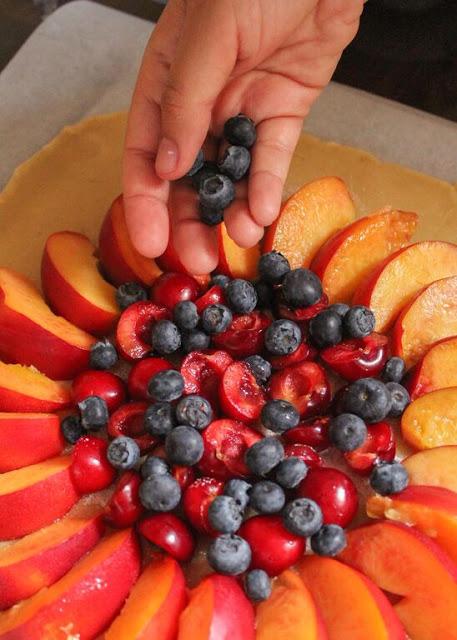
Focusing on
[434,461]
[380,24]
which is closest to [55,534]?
[434,461]

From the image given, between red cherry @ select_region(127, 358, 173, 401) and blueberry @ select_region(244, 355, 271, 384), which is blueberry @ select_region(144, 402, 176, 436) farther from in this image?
blueberry @ select_region(244, 355, 271, 384)

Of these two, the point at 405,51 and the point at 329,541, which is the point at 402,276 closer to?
the point at 329,541

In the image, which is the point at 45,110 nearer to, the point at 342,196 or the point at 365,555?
the point at 342,196

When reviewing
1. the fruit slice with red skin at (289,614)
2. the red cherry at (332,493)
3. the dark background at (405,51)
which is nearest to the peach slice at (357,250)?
the red cherry at (332,493)

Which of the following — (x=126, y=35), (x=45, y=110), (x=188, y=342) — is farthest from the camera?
(x=126, y=35)

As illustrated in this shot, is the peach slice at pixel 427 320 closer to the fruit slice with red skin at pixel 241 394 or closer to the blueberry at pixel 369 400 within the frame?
the blueberry at pixel 369 400

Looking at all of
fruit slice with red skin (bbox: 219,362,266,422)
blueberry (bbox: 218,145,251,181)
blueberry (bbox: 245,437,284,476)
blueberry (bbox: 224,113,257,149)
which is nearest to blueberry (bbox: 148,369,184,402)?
fruit slice with red skin (bbox: 219,362,266,422)
